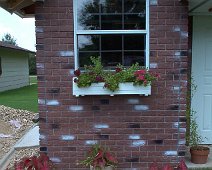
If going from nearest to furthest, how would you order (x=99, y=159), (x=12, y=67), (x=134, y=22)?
1. (x=99, y=159)
2. (x=134, y=22)
3. (x=12, y=67)

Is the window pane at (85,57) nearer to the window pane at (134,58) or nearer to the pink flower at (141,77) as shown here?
the window pane at (134,58)

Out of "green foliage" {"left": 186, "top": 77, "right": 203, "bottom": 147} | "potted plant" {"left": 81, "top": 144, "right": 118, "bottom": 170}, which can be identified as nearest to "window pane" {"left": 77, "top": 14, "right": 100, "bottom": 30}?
"potted plant" {"left": 81, "top": 144, "right": 118, "bottom": 170}

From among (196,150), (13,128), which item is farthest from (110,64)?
(13,128)

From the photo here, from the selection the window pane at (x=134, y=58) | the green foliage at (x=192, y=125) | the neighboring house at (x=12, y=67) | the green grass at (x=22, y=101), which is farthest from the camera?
the neighboring house at (x=12, y=67)

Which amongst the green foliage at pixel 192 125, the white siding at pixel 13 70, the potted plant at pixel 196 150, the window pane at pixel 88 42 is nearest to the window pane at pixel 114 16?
the window pane at pixel 88 42

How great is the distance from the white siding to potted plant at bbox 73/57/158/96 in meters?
16.4

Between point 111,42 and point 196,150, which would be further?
point 196,150

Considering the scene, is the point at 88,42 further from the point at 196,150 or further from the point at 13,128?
the point at 13,128

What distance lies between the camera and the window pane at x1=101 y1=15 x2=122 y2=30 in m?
4.63

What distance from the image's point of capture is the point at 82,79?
14.2 feet

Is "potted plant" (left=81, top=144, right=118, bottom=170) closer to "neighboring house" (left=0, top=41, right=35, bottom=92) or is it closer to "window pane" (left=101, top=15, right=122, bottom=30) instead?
"window pane" (left=101, top=15, right=122, bottom=30)

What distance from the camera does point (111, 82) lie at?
4305mm

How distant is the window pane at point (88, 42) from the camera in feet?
15.2

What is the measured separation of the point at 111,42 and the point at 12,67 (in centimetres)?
1891
